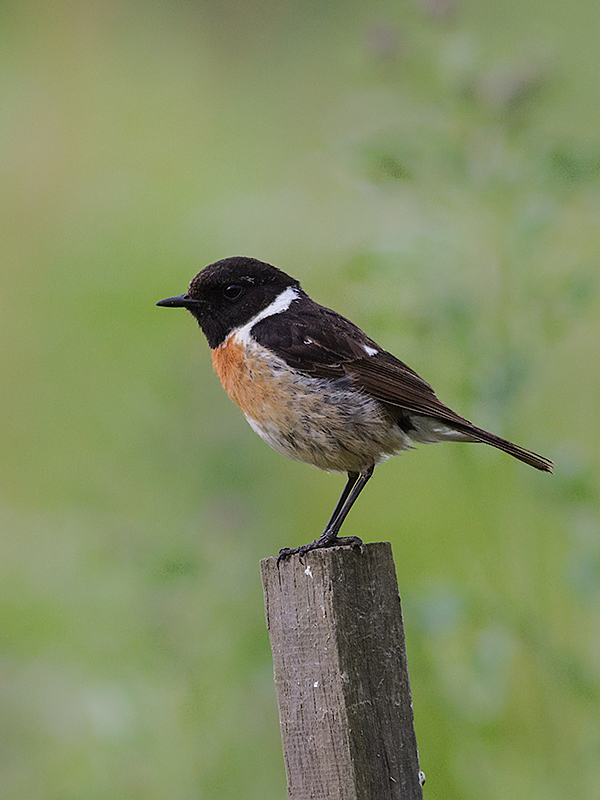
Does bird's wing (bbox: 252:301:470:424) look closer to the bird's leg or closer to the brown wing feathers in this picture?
the brown wing feathers

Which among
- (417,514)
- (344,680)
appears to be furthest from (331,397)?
(417,514)

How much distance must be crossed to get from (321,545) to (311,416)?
1.79 ft

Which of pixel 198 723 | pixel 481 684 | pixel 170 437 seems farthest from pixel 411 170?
pixel 198 723

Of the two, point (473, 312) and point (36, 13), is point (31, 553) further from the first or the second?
point (36, 13)

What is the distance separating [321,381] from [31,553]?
1850 millimetres

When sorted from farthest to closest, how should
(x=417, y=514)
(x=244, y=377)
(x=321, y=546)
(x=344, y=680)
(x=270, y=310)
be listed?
(x=417, y=514), (x=270, y=310), (x=244, y=377), (x=321, y=546), (x=344, y=680)

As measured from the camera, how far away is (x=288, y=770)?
223 centimetres

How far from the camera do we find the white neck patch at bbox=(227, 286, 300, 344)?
3.35 m

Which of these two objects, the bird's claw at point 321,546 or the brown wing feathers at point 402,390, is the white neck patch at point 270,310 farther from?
the bird's claw at point 321,546

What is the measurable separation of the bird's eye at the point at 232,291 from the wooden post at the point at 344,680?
1.37 metres

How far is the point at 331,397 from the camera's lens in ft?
10.3

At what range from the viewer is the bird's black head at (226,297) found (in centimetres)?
346

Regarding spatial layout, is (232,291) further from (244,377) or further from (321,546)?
(321,546)

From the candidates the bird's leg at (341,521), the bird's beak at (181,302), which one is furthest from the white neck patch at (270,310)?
the bird's leg at (341,521)
